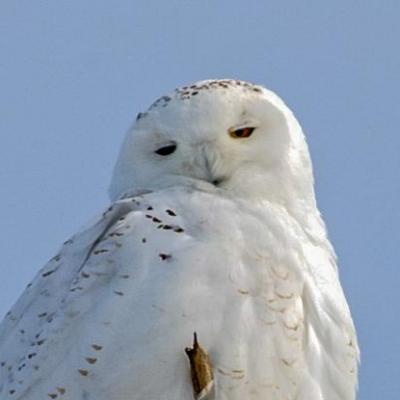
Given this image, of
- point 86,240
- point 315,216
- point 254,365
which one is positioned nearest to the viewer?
point 254,365

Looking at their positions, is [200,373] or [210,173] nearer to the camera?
[200,373]

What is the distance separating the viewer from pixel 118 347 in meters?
5.05

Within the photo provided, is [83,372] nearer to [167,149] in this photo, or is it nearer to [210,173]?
[210,173]

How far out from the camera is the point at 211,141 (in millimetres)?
5727

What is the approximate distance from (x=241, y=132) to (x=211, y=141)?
15 centimetres

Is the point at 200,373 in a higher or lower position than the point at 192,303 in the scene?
lower

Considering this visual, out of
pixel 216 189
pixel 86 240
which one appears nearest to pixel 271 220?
pixel 216 189

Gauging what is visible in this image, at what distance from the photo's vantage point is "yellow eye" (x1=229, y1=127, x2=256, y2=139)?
19.1ft

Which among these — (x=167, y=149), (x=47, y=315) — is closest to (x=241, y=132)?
(x=167, y=149)

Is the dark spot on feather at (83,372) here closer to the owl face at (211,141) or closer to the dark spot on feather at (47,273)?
the dark spot on feather at (47,273)

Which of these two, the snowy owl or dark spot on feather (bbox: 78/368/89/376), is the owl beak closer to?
the snowy owl

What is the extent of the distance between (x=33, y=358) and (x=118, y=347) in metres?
0.26

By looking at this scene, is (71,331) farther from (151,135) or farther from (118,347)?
(151,135)

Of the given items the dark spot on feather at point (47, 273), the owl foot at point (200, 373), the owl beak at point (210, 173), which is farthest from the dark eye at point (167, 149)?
the owl foot at point (200, 373)
